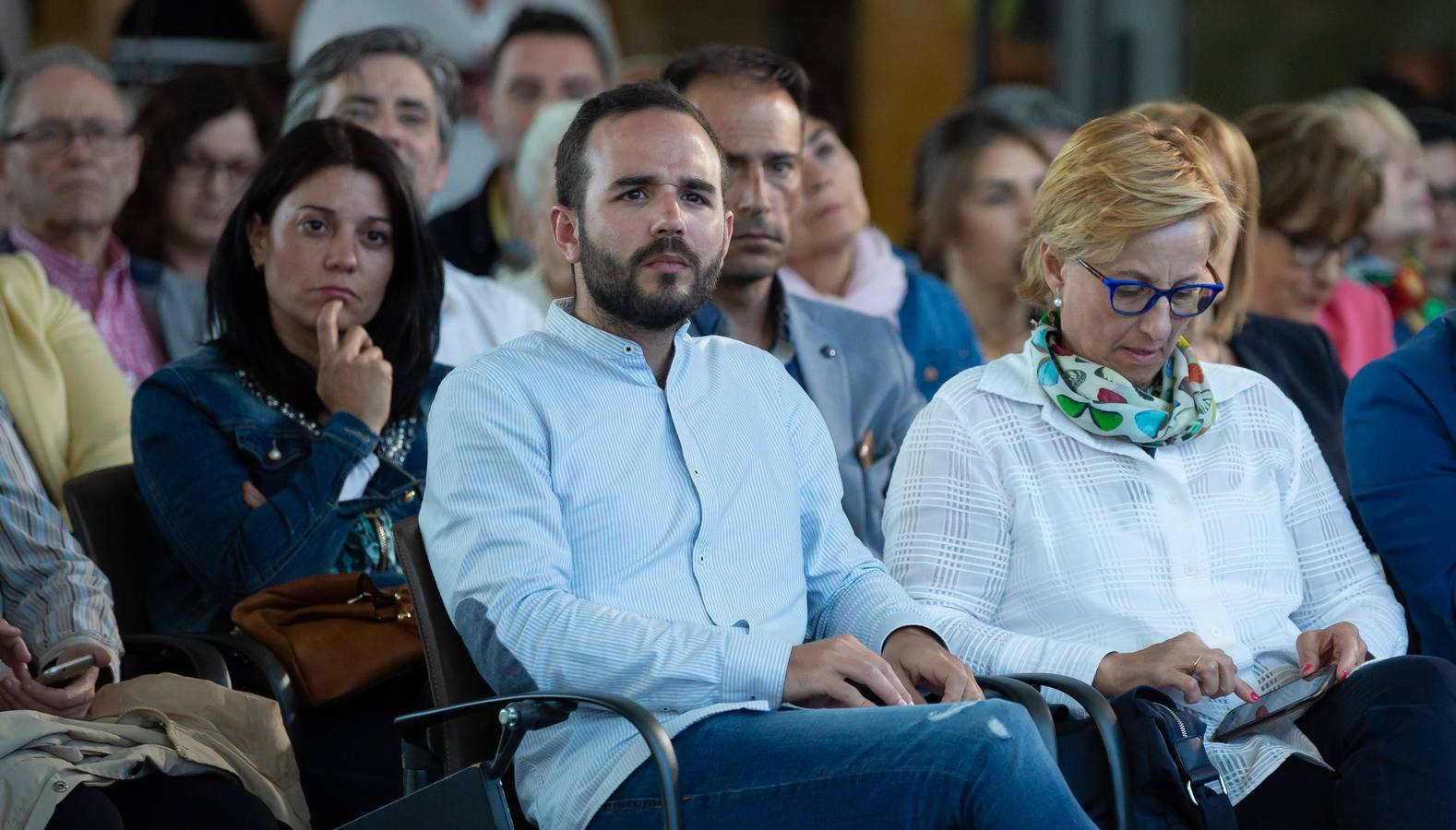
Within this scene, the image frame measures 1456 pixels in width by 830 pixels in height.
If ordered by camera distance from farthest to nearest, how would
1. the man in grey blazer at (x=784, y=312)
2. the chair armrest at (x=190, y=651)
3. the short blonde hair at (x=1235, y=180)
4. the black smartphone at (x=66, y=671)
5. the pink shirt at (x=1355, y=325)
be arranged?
the pink shirt at (x=1355, y=325), the short blonde hair at (x=1235, y=180), the man in grey blazer at (x=784, y=312), the chair armrest at (x=190, y=651), the black smartphone at (x=66, y=671)

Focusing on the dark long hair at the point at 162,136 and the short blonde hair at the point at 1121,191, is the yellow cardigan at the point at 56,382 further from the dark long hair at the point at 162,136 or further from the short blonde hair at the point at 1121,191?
the short blonde hair at the point at 1121,191

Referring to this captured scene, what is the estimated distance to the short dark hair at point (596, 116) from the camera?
281 centimetres

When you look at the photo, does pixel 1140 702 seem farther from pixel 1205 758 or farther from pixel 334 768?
pixel 334 768

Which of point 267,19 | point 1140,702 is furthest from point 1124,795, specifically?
point 267,19

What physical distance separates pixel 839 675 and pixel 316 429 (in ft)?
4.37

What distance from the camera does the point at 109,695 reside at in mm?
2785

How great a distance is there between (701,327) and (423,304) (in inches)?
22.7

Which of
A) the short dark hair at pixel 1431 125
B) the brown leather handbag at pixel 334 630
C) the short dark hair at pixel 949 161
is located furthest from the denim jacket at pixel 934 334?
the short dark hair at pixel 1431 125

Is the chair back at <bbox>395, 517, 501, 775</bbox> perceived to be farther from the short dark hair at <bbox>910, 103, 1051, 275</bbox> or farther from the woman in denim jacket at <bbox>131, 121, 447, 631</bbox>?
the short dark hair at <bbox>910, 103, 1051, 275</bbox>

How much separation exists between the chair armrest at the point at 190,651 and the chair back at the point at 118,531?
22cm

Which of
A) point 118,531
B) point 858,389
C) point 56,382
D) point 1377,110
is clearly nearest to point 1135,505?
point 858,389

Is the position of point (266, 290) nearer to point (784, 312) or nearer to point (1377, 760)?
point (784, 312)

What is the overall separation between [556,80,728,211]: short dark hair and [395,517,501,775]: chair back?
0.61 meters

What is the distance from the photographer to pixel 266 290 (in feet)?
11.6
